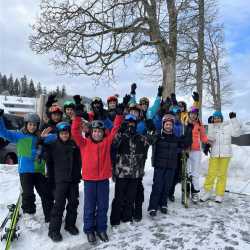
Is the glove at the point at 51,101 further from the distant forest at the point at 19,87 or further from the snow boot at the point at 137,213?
the distant forest at the point at 19,87

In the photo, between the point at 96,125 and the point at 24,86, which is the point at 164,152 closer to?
the point at 96,125

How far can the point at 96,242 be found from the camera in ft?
16.8

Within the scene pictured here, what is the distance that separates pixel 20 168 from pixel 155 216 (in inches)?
95.7

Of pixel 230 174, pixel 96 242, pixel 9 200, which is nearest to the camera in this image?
pixel 96 242

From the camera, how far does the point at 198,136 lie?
7.23 m

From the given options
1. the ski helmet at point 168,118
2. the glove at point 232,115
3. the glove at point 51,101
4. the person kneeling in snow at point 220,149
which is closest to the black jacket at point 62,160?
the glove at point 51,101

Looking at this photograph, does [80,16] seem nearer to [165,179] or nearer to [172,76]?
[172,76]

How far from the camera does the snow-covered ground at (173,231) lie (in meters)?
5.08

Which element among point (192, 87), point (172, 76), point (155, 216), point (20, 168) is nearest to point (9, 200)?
point (20, 168)

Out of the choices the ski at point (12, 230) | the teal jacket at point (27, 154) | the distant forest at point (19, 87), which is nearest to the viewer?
the ski at point (12, 230)

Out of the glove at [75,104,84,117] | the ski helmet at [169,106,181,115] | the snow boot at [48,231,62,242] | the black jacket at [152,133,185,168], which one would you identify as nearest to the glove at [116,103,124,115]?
the glove at [75,104,84,117]

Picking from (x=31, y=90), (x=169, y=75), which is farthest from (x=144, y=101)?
(x=31, y=90)

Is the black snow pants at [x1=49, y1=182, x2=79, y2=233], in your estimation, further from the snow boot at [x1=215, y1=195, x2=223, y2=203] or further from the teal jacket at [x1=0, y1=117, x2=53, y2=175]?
the snow boot at [x1=215, y1=195, x2=223, y2=203]

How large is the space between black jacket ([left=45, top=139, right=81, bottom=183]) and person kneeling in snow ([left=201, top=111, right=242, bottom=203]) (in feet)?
10.7
